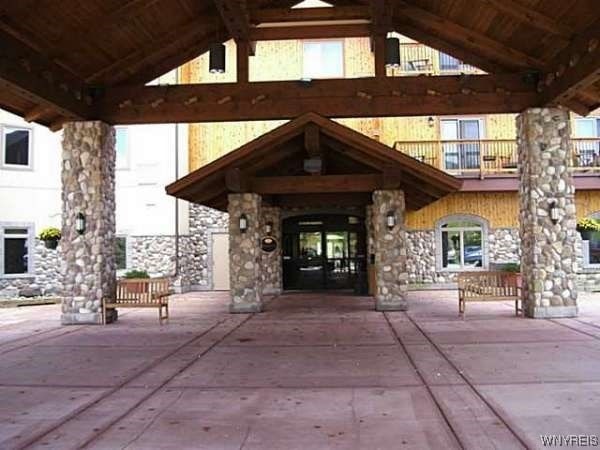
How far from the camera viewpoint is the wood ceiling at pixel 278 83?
948cm

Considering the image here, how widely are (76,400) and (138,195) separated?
1392 centimetres

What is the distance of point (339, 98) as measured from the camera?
1080 cm

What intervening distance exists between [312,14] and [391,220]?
4549 mm

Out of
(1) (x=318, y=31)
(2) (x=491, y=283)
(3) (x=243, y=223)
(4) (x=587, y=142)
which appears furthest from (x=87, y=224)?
(4) (x=587, y=142)

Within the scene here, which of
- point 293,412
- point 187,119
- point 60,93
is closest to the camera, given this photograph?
point 293,412

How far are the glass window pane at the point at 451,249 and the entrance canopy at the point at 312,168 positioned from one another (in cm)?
535

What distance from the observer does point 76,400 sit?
545cm

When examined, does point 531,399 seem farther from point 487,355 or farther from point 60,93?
point 60,93

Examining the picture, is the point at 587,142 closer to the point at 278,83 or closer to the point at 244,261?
the point at 278,83

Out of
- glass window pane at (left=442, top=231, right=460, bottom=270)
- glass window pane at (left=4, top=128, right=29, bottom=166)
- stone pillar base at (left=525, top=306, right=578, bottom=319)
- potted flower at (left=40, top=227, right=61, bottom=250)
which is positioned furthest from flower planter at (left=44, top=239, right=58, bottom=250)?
stone pillar base at (left=525, top=306, right=578, bottom=319)

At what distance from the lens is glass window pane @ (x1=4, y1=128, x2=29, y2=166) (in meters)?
17.2

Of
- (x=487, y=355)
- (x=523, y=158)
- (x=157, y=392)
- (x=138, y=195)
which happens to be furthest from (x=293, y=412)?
(x=138, y=195)

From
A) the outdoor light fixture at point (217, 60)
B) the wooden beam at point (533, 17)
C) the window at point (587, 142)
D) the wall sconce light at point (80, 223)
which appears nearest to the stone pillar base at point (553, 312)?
the wooden beam at point (533, 17)

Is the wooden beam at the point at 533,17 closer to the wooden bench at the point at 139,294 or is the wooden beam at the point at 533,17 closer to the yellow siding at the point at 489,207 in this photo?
the wooden bench at the point at 139,294
